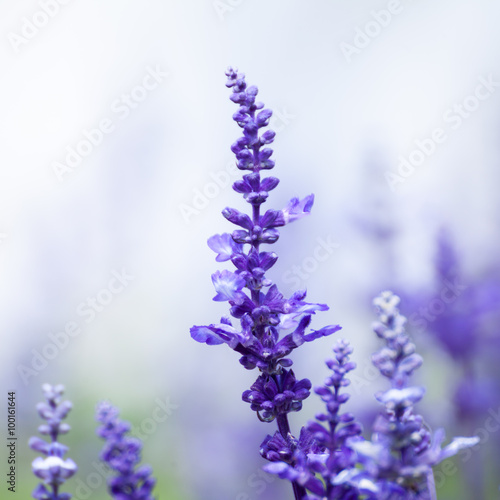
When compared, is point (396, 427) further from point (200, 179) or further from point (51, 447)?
point (200, 179)

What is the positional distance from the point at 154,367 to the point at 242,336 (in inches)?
41.8


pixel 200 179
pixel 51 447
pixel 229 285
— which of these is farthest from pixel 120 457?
pixel 200 179

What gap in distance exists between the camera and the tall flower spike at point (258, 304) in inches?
21.6

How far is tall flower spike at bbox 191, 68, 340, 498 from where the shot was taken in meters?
0.55

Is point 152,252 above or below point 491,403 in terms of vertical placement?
above

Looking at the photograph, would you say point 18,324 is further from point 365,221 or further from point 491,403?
point 491,403

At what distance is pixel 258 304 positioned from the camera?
567 mm

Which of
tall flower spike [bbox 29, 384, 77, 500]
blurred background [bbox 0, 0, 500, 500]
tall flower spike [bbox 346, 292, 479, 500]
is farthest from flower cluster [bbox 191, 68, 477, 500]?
blurred background [bbox 0, 0, 500, 500]

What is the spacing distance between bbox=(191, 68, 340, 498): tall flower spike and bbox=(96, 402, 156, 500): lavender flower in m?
0.16

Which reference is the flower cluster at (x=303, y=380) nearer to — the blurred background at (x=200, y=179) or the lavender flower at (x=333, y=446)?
the lavender flower at (x=333, y=446)

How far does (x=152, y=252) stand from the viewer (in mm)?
1569

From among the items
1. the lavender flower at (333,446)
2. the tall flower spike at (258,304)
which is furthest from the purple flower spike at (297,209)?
the lavender flower at (333,446)

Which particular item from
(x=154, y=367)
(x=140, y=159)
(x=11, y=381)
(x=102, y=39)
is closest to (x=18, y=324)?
(x=11, y=381)

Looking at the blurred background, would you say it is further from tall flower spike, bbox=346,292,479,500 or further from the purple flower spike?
tall flower spike, bbox=346,292,479,500
